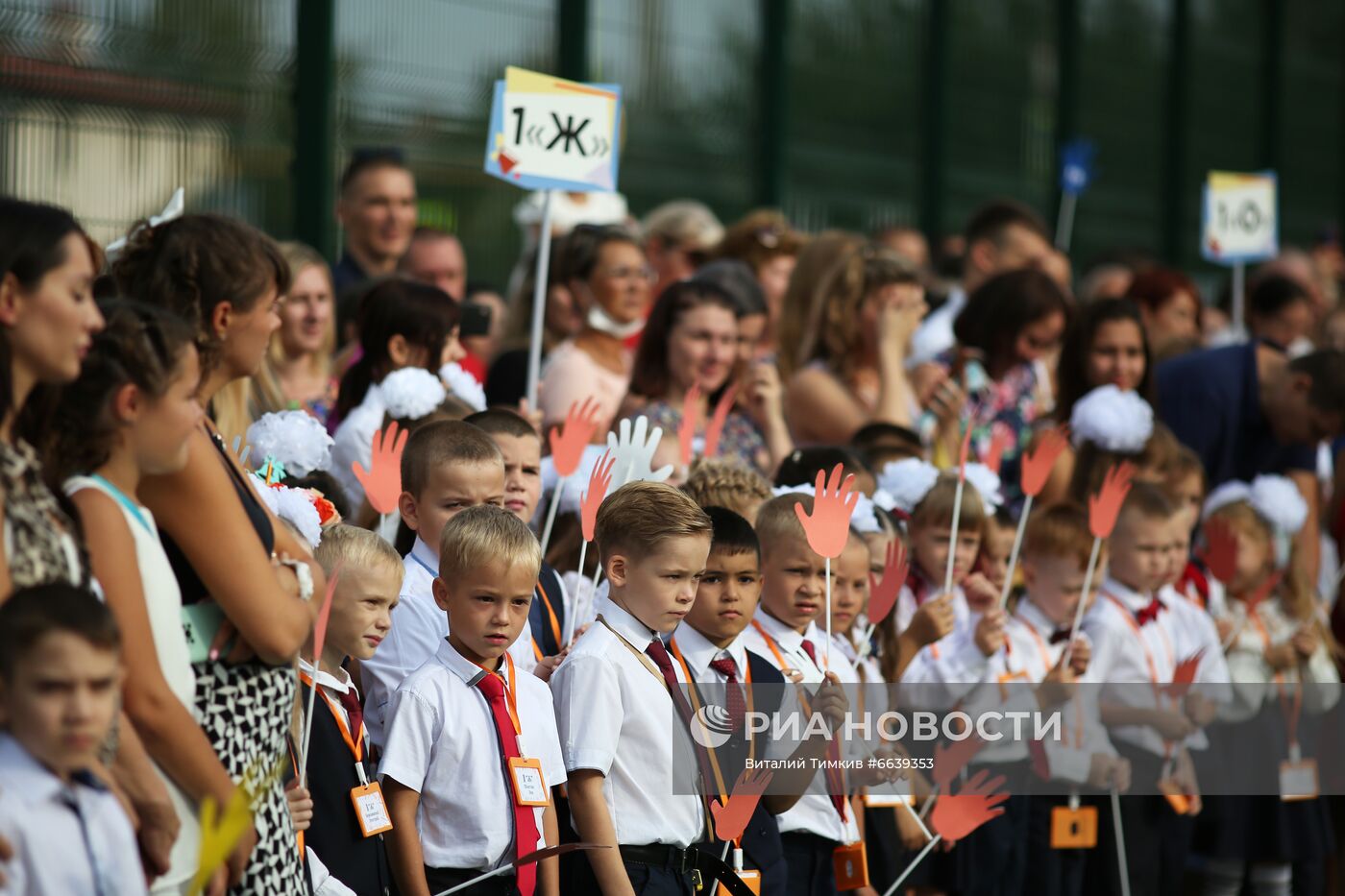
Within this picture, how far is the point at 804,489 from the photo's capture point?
4.67 m

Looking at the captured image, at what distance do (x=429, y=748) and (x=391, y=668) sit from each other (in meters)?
0.39

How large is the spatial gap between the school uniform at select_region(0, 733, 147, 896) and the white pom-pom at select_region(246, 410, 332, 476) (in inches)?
71.4

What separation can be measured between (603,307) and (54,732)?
4.07 metres

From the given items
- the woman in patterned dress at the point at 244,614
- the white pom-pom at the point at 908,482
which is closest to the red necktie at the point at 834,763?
the white pom-pom at the point at 908,482

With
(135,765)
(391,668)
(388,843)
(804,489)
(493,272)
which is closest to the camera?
(135,765)

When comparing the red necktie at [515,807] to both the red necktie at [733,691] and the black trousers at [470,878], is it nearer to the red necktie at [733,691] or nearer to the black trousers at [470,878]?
the black trousers at [470,878]

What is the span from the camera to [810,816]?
4309 millimetres

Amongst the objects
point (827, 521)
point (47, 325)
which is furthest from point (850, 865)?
point (47, 325)

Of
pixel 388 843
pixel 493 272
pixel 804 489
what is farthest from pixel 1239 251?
pixel 388 843

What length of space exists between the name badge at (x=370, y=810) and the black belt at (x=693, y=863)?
56 cm

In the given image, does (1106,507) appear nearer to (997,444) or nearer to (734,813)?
(997,444)

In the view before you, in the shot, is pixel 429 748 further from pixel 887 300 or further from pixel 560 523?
pixel 887 300

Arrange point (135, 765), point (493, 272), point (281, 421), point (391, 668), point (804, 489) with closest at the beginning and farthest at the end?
point (135, 765) < point (391, 668) < point (281, 421) < point (804, 489) < point (493, 272)

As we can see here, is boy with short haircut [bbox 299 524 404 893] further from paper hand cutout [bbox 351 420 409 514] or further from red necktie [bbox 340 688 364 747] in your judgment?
paper hand cutout [bbox 351 420 409 514]
